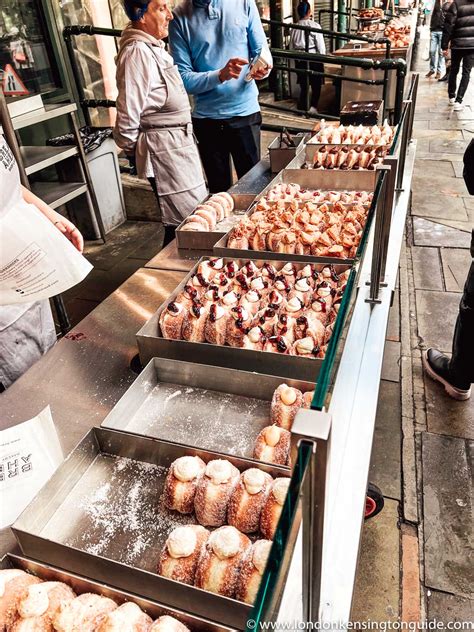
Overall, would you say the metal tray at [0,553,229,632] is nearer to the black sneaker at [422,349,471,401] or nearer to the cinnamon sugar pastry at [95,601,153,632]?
the cinnamon sugar pastry at [95,601,153,632]

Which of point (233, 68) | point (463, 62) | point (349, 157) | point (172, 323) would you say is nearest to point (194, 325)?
point (172, 323)

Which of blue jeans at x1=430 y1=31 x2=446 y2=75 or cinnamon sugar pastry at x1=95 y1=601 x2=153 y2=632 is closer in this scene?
cinnamon sugar pastry at x1=95 y1=601 x2=153 y2=632

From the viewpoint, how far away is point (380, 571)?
2.43 m

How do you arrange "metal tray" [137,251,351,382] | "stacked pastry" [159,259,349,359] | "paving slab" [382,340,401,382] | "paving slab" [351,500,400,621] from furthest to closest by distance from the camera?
"paving slab" [382,340,401,382], "paving slab" [351,500,400,621], "stacked pastry" [159,259,349,359], "metal tray" [137,251,351,382]

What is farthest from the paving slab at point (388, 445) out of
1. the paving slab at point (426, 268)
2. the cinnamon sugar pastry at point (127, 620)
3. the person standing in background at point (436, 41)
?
the person standing in background at point (436, 41)

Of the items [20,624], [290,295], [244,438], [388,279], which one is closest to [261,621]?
[20,624]

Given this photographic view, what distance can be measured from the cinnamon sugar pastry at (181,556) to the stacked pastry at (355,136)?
12.1ft

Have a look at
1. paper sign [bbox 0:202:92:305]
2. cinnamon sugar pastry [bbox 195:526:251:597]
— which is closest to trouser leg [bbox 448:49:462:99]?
paper sign [bbox 0:202:92:305]

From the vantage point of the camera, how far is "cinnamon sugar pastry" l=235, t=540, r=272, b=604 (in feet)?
3.93

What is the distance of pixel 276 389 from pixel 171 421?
0.43 metres

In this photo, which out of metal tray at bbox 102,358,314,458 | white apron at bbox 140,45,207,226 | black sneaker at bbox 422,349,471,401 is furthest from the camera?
white apron at bbox 140,45,207,226

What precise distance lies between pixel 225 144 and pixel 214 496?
393 cm

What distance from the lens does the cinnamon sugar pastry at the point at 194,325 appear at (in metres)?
2.08

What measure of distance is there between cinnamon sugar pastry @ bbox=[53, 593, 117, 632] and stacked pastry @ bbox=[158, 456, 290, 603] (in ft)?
0.59
